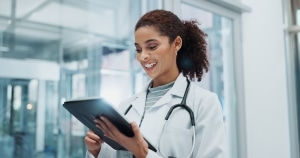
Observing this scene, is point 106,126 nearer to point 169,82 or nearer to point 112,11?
point 169,82

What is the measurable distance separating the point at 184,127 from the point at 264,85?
6.47 feet

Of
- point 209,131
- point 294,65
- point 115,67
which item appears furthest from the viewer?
point 294,65

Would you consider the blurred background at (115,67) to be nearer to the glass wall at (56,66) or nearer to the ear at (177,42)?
the glass wall at (56,66)

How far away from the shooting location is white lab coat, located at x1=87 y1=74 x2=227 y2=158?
1.03m

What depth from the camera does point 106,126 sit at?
95cm

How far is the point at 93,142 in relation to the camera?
3.71 feet

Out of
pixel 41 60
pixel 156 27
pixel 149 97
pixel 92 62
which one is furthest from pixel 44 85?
pixel 156 27

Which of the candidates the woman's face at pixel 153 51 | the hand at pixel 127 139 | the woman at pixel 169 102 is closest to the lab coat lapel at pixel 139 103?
the woman at pixel 169 102

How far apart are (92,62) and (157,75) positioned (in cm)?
76

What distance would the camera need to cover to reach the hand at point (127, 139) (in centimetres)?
94

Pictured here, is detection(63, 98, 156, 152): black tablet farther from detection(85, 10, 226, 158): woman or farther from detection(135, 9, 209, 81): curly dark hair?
detection(135, 9, 209, 81): curly dark hair

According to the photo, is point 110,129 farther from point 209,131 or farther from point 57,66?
point 57,66

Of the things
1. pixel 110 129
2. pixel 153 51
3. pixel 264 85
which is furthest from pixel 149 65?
pixel 264 85

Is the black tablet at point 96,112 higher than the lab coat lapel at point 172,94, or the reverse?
the lab coat lapel at point 172,94
